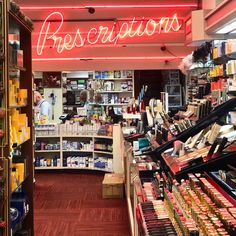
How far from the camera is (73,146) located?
9547 millimetres

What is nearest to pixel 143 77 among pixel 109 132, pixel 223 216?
pixel 109 132

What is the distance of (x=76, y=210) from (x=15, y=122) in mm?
2771

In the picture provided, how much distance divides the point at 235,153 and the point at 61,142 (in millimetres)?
7250

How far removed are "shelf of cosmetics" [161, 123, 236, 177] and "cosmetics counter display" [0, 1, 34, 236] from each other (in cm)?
141

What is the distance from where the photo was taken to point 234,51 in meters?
7.01

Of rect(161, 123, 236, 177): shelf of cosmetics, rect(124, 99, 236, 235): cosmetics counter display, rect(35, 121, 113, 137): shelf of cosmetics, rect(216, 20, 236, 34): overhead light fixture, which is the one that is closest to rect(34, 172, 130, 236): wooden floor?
rect(35, 121, 113, 137): shelf of cosmetics

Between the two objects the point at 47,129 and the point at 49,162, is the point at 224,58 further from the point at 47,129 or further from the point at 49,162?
the point at 49,162

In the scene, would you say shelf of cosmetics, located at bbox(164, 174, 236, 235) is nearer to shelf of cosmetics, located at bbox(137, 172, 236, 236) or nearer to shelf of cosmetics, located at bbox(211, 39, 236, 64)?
shelf of cosmetics, located at bbox(137, 172, 236, 236)

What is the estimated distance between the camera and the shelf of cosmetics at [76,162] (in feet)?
30.5

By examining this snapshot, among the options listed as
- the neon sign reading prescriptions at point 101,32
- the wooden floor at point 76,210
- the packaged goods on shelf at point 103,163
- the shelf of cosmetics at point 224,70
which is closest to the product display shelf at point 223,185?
the wooden floor at point 76,210

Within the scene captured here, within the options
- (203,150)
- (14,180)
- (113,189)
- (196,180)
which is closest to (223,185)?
(196,180)

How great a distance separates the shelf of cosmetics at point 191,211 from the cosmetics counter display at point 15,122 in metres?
1.34

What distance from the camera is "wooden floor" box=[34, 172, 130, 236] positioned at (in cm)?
557

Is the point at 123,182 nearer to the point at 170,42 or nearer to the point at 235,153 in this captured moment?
the point at 235,153
